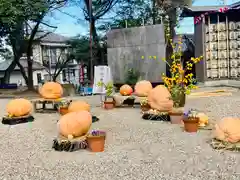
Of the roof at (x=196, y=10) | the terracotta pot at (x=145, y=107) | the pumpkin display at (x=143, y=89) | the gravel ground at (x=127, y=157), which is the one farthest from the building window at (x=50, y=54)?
the gravel ground at (x=127, y=157)

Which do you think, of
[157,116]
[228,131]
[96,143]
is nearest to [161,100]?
[157,116]

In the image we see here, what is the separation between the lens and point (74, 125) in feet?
14.1

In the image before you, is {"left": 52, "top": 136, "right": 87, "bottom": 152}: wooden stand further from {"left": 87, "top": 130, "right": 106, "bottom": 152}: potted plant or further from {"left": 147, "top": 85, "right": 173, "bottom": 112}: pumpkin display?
{"left": 147, "top": 85, "right": 173, "bottom": 112}: pumpkin display

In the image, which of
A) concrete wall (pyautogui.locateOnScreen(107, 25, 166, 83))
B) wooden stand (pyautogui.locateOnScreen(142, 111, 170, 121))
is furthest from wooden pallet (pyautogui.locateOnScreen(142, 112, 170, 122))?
concrete wall (pyautogui.locateOnScreen(107, 25, 166, 83))

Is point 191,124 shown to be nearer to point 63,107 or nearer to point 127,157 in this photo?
point 127,157

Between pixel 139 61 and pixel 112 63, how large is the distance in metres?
1.10

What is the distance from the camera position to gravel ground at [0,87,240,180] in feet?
10.5

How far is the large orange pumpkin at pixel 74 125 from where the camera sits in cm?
431

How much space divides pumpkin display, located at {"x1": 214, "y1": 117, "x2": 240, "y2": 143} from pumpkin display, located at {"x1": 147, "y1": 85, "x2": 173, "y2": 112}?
1.81 m

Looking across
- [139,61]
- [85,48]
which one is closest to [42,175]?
[139,61]

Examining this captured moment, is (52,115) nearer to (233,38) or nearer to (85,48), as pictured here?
(233,38)

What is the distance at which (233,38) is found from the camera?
1067 centimetres

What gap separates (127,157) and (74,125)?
926mm

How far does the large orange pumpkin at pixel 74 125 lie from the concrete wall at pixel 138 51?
6.15 m
